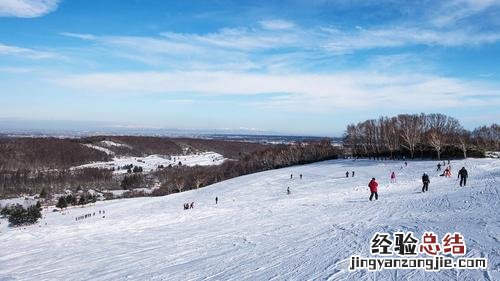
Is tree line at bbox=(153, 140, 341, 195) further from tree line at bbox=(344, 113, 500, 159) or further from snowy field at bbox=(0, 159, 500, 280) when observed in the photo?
snowy field at bbox=(0, 159, 500, 280)

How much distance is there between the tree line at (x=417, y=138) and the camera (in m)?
72.6

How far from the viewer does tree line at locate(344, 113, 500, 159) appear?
72.6 meters

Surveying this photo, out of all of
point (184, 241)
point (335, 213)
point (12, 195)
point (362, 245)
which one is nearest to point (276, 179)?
point (335, 213)

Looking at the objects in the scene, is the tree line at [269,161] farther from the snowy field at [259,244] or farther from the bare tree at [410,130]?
the snowy field at [259,244]

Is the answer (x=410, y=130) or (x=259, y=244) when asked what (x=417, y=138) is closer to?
(x=410, y=130)

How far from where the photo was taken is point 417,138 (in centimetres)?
8281

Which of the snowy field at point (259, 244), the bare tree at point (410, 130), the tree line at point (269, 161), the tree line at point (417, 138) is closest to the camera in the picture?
the snowy field at point (259, 244)

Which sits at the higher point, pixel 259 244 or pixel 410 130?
pixel 410 130

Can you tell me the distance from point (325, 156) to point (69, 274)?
3737 inches

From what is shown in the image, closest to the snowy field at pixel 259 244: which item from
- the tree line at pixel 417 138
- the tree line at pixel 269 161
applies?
the tree line at pixel 417 138

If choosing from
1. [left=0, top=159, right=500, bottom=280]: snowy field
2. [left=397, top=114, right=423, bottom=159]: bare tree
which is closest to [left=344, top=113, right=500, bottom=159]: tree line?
[left=397, top=114, right=423, bottom=159]: bare tree

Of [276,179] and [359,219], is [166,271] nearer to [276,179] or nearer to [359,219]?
[359,219]

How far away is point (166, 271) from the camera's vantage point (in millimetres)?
12477

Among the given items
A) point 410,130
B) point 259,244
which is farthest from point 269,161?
point 259,244
